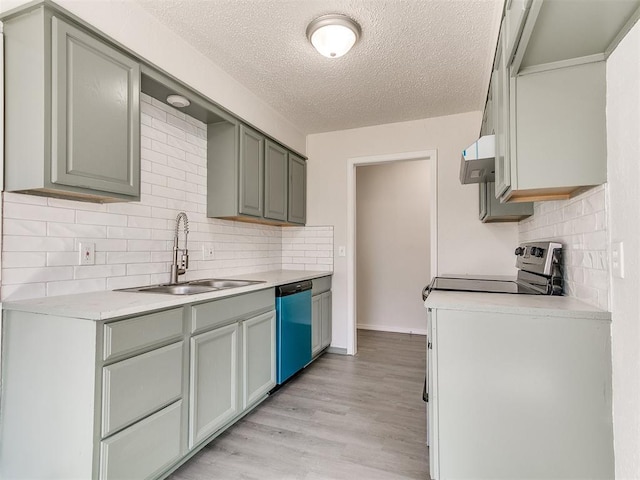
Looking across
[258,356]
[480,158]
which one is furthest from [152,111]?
[480,158]

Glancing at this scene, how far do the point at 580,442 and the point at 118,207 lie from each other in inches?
97.1

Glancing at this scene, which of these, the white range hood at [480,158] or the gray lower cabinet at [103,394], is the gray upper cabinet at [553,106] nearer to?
the white range hood at [480,158]

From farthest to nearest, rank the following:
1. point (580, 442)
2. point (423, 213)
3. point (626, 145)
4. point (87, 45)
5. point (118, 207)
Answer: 1. point (423, 213)
2. point (118, 207)
3. point (87, 45)
4. point (580, 442)
5. point (626, 145)

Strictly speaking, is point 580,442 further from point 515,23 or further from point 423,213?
point 423,213

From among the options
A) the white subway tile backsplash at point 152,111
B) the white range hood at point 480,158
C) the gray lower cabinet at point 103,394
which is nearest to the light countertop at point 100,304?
the gray lower cabinet at point 103,394

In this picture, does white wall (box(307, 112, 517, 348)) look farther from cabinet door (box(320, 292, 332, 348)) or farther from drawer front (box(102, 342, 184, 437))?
drawer front (box(102, 342, 184, 437))

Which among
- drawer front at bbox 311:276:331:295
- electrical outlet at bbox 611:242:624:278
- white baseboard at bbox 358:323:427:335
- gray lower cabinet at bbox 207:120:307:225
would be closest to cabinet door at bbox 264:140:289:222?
gray lower cabinet at bbox 207:120:307:225

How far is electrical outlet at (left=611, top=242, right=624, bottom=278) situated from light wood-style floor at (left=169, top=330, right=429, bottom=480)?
1302mm

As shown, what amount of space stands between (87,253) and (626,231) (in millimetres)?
2350

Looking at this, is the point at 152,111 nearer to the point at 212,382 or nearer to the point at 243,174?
the point at 243,174

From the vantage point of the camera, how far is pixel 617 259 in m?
1.21

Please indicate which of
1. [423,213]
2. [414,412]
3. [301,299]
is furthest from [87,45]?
[423,213]

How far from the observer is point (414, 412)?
2357 millimetres

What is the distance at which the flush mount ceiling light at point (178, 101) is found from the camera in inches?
85.9
